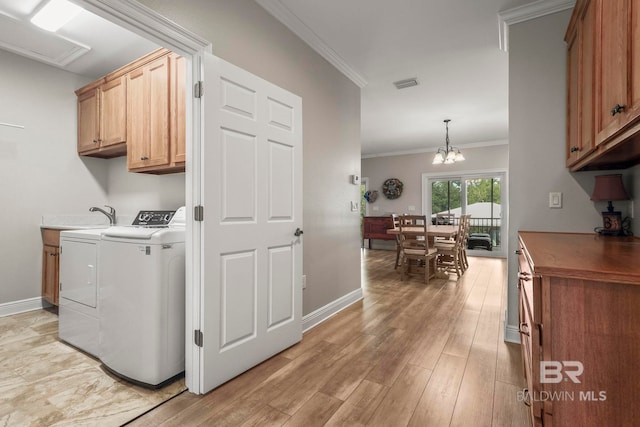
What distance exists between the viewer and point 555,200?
227 cm

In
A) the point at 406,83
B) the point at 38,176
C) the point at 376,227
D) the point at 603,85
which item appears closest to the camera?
the point at 603,85

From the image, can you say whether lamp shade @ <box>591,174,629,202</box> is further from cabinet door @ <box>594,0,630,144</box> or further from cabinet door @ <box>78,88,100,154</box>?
cabinet door @ <box>78,88,100,154</box>

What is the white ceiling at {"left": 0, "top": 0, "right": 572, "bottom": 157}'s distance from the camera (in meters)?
2.36

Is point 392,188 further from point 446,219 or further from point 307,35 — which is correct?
point 307,35

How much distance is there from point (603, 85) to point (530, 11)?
1.30 metres

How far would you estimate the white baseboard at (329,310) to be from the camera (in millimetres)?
2703

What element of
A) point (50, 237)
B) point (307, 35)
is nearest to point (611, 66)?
point (307, 35)

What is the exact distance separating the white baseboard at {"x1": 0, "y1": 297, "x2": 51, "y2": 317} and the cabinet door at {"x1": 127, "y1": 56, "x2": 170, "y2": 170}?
1944 mm

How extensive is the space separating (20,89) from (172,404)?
357 cm

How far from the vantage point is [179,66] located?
2.31 m

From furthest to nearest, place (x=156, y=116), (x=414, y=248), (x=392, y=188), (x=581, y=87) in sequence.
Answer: (x=392, y=188) → (x=414, y=248) → (x=156, y=116) → (x=581, y=87)

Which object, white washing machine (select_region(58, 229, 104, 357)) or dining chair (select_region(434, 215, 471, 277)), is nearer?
white washing machine (select_region(58, 229, 104, 357))

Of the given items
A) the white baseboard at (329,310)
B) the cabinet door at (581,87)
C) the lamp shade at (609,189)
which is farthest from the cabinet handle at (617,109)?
the white baseboard at (329,310)

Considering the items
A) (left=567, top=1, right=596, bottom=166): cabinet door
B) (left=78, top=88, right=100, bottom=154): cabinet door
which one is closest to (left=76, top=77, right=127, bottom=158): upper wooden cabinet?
(left=78, top=88, right=100, bottom=154): cabinet door
